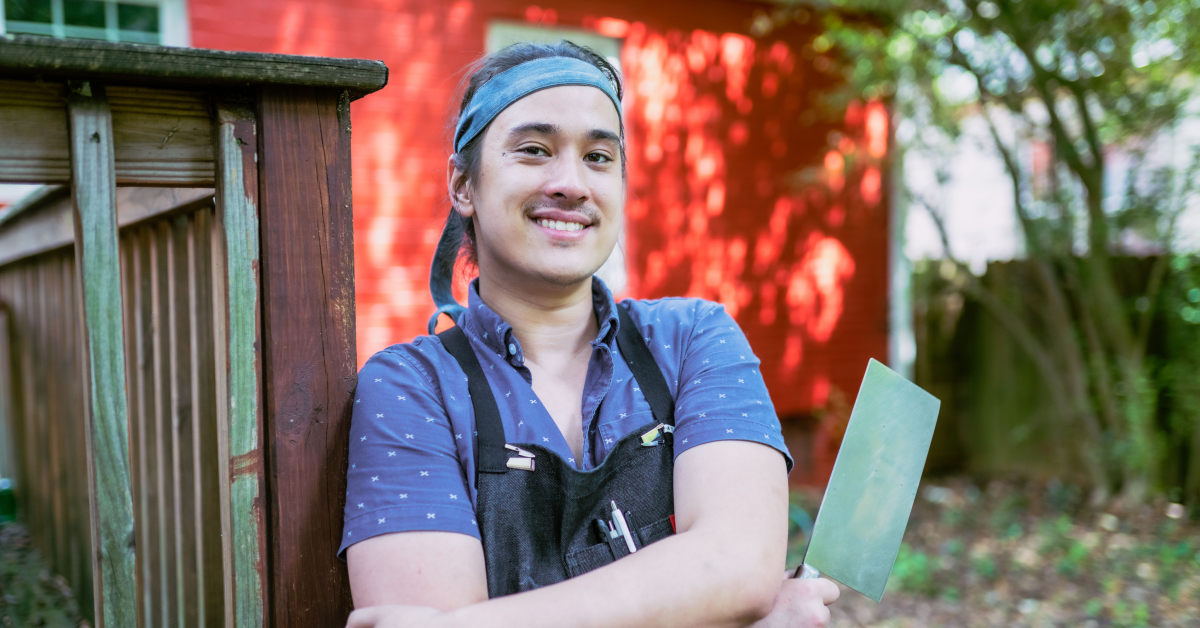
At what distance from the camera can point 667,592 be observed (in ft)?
4.32

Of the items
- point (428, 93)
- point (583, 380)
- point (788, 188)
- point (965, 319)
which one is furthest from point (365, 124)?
point (965, 319)

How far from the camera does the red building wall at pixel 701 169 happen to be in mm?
5152

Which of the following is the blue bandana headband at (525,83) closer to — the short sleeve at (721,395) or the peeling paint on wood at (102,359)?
the short sleeve at (721,395)

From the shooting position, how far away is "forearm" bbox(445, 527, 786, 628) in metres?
1.26

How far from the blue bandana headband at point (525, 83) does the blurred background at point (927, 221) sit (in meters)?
2.78

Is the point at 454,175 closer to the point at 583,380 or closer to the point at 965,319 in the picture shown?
the point at 583,380

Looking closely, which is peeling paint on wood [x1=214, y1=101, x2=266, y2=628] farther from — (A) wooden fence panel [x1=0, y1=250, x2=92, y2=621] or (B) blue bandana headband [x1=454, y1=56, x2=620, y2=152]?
(A) wooden fence panel [x1=0, y1=250, x2=92, y2=621]

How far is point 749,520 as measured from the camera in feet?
4.72

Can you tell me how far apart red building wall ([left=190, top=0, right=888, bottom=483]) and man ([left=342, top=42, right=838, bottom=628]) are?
3441mm

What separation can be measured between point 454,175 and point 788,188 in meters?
5.29

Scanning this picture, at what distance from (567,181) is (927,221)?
21.7 ft

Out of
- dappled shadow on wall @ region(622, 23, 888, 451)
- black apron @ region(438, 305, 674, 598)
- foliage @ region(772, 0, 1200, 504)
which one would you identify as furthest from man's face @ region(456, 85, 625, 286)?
foliage @ region(772, 0, 1200, 504)

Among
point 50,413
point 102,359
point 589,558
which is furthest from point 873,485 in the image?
point 50,413

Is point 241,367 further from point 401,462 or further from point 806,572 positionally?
point 806,572
